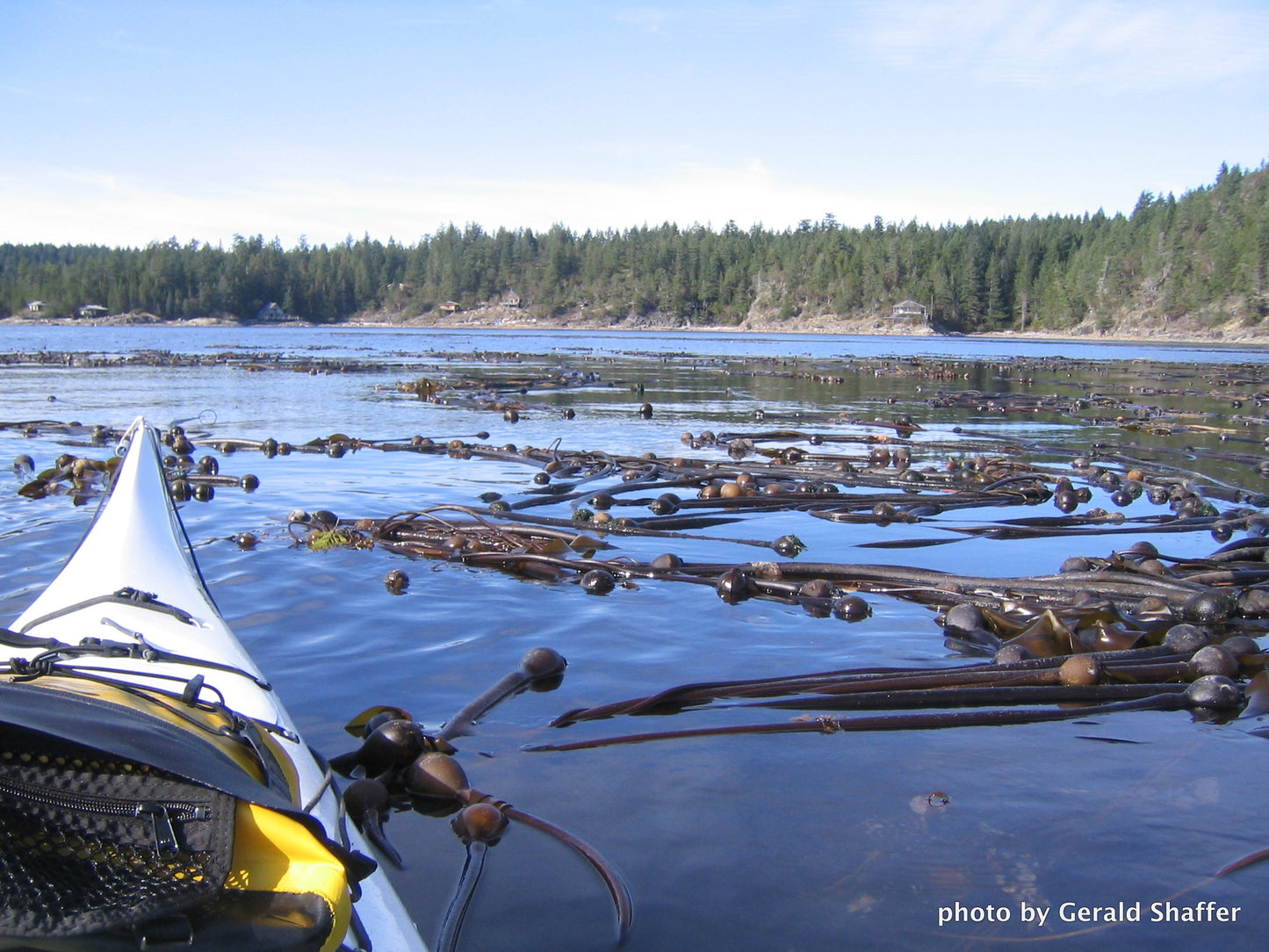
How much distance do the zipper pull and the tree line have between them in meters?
124

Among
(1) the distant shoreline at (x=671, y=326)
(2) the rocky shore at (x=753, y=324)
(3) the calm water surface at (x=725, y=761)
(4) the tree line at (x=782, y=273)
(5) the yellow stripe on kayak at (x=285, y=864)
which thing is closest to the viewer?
(5) the yellow stripe on kayak at (x=285, y=864)

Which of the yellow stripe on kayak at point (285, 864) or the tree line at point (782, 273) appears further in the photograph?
the tree line at point (782, 273)

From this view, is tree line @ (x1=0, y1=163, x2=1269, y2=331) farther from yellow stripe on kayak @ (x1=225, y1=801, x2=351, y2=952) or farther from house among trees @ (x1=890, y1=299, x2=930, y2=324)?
yellow stripe on kayak @ (x1=225, y1=801, x2=351, y2=952)

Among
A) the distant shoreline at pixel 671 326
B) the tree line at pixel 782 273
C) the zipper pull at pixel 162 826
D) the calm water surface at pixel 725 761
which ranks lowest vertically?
the calm water surface at pixel 725 761

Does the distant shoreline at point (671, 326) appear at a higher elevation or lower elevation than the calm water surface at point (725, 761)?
higher

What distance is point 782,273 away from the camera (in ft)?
534

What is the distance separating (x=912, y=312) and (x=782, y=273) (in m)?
29.6

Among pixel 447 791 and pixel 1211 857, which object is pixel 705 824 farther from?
pixel 1211 857

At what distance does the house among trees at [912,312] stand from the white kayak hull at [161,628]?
144 m

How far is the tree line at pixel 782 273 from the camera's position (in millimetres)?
119438

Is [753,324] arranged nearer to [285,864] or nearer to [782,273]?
[782,273]

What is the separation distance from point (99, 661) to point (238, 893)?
6.17ft

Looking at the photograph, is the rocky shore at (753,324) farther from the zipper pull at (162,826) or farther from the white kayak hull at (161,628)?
the zipper pull at (162,826)

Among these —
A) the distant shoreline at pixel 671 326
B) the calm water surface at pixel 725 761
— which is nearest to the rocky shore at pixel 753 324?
the distant shoreline at pixel 671 326
